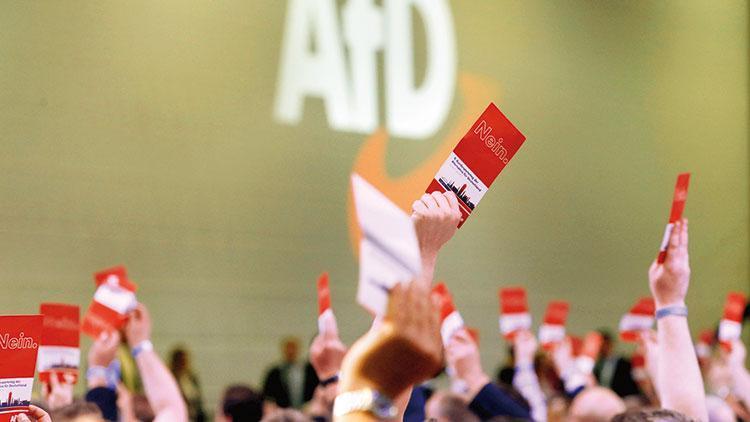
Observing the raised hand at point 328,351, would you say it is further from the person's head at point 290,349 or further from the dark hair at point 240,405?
the person's head at point 290,349

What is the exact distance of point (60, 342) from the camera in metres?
3.16

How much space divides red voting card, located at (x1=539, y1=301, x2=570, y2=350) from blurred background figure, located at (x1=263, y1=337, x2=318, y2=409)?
81.5 inches

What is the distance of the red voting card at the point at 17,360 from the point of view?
1737 millimetres

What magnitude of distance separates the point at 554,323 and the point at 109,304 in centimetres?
306

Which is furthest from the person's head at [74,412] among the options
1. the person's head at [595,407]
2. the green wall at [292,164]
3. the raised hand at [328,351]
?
the green wall at [292,164]

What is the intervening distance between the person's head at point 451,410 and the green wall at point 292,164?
3.95 meters

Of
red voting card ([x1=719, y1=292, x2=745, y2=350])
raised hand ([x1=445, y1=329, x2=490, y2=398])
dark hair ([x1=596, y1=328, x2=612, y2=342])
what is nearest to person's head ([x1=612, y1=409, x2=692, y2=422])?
raised hand ([x1=445, y1=329, x2=490, y2=398])

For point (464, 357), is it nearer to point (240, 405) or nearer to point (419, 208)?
point (240, 405)

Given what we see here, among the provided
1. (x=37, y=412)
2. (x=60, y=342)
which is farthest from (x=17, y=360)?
(x=60, y=342)

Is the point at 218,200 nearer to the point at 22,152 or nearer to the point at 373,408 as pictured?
the point at 22,152

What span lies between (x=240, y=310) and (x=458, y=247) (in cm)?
231

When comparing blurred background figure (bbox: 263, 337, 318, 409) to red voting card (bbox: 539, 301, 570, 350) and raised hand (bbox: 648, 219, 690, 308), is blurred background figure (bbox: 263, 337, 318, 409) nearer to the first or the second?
red voting card (bbox: 539, 301, 570, 350)

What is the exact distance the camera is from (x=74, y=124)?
7.51 meters

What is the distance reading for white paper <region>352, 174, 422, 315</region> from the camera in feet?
3.53
